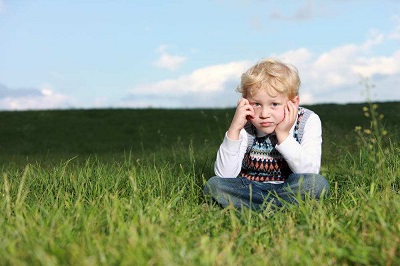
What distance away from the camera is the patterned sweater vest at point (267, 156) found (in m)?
4.74

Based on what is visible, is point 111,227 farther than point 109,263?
Yes

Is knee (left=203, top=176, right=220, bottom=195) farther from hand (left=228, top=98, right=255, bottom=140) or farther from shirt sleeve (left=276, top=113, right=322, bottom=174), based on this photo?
shirt sleeve (left=276, top=113, right=322, bottom=174)

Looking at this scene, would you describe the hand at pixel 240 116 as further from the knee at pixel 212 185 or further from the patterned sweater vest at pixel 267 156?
the knee at pixel 212 185

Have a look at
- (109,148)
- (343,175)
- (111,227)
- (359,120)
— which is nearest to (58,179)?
(111,227)

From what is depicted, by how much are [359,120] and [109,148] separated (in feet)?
20.6

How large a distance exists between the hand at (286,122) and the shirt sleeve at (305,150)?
1.7 inches

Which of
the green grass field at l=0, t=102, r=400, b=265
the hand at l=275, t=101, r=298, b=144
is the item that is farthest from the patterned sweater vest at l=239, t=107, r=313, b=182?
the green grass field at l=0, t=102, r=400, b=265

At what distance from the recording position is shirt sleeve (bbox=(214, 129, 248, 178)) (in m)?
4.59

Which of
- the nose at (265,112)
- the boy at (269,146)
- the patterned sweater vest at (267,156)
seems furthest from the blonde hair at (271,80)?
the patterned sweater vest at (267,156)

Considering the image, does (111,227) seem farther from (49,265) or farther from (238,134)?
(238,134)

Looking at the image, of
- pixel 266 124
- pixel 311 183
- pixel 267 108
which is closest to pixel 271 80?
pixel 267 108

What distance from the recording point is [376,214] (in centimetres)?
353

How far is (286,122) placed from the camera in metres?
4.45

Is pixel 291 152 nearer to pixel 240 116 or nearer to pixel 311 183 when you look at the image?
pixel 311 183
